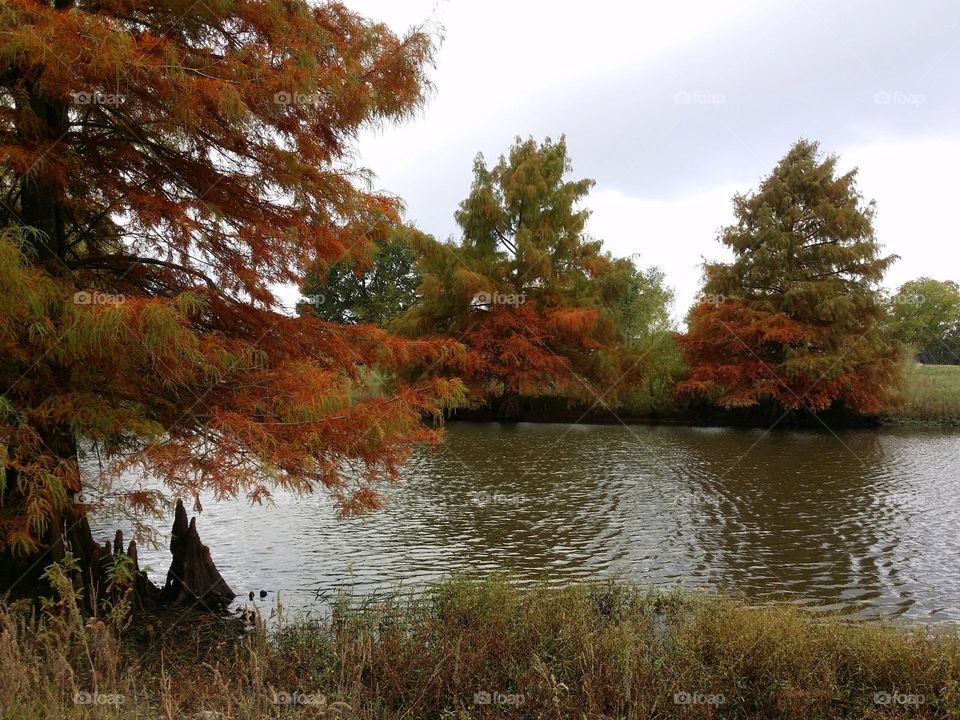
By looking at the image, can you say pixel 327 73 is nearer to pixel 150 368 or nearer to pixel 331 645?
pixel 150 368

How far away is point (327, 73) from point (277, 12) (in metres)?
0.68

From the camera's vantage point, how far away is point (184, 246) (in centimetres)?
652

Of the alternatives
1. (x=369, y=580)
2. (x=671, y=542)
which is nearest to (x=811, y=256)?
(x=671, y=542)

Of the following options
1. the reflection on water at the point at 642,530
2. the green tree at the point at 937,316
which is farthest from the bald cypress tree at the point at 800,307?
the green tree at the point at 937,316

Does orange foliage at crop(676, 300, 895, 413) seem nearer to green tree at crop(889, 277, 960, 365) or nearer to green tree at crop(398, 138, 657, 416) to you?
green tree at crop(398, 138, 657, 416)

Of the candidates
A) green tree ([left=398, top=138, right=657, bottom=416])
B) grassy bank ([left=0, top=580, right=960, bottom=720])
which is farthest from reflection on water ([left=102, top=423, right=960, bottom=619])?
green tree ([left=398, top=138, right=657, bottom=416])

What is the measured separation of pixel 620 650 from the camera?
5.02 metres

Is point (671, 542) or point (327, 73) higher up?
point (327, 73)

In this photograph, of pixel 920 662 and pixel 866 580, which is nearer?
pixel 920 662

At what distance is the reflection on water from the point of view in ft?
27.3

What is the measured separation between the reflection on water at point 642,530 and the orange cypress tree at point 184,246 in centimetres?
183

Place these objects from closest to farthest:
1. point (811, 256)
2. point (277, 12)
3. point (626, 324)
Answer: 1. point (277, 12)
2. point (811, 256)
3. point (626, 324)

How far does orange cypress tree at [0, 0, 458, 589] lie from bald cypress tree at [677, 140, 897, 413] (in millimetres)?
20405

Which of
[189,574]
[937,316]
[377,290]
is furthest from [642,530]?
[937,316]
